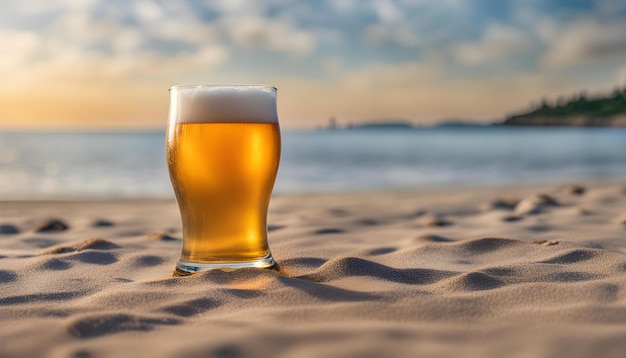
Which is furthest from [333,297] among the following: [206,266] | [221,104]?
[221,104]

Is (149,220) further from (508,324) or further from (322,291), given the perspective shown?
(508,324)

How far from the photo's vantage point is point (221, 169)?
1.92 metres

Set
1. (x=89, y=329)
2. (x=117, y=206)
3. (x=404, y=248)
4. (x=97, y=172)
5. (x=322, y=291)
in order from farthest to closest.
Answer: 1. (x=97, y=172)
2. (x=117, y=206)
3. (x=404, y=248)
4. (x=322, y=291)
5. (x=89, y=329)

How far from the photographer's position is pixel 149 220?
12.5ft

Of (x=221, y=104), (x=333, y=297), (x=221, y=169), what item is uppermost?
(x=221, y=104)

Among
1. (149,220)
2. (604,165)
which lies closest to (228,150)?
(149,220)

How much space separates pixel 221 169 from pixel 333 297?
1.76 ft

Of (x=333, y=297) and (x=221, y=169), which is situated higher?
(x=221, y=169)

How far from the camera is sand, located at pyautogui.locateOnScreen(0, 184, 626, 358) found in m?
1.23

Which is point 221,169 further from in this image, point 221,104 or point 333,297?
point 333,297

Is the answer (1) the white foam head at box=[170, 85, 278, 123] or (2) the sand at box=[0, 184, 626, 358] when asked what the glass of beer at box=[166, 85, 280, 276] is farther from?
(2) the sand at box=[0, 184, 626, 358]

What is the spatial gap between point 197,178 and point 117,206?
339 centimetres

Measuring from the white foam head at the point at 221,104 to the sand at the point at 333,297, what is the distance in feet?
1.46

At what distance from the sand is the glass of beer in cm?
11
